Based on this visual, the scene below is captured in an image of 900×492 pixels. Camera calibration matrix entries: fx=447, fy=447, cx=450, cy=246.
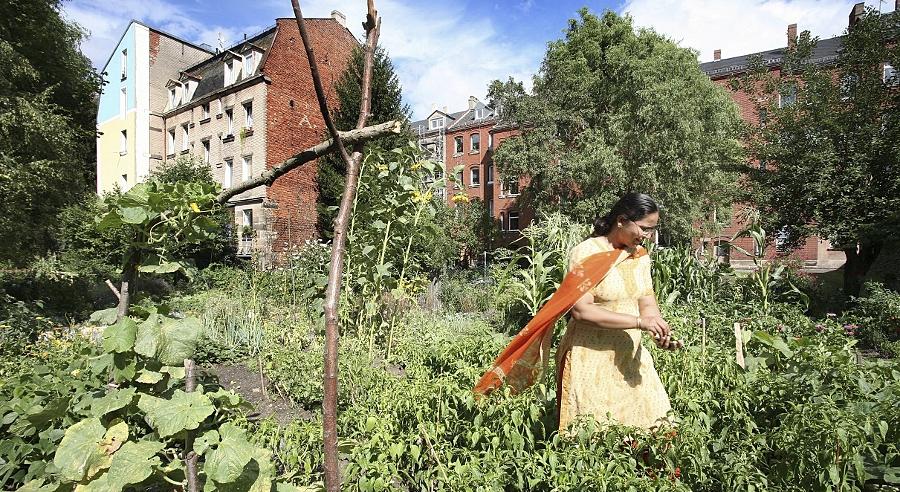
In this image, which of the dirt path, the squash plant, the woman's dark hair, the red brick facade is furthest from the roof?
the squash plant

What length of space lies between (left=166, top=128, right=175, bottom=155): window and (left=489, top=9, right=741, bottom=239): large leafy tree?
684 inches

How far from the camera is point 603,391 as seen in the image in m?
2.37

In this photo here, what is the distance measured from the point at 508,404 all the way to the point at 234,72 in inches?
900

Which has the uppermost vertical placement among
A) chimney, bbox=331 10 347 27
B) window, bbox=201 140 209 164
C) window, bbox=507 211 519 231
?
chimney, bbox=331 10 347 27

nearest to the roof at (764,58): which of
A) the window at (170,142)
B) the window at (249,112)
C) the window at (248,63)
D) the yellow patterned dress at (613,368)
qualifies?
the window at (248,63)

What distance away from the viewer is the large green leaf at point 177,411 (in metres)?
1.44

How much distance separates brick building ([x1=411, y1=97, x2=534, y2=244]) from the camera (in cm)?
3102

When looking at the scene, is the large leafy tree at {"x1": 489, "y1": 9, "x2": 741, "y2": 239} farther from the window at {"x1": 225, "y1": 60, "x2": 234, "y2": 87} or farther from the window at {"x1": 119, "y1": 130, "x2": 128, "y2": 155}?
the window at {"x1": 119, "y1": 130, "x2": 128, "y2": 155}

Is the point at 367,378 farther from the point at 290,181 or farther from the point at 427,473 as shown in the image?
the point at 290,181

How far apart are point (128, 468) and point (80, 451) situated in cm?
26

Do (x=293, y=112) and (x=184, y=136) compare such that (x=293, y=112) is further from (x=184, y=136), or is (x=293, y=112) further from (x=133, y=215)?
(x=133, y=215)

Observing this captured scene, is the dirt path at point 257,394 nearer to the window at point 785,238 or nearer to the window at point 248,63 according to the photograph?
the window at point 785,238

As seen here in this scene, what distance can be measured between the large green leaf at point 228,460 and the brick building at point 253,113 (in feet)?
54.7

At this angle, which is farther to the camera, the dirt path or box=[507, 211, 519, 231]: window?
box=[507, 211, 519, 231]: window
